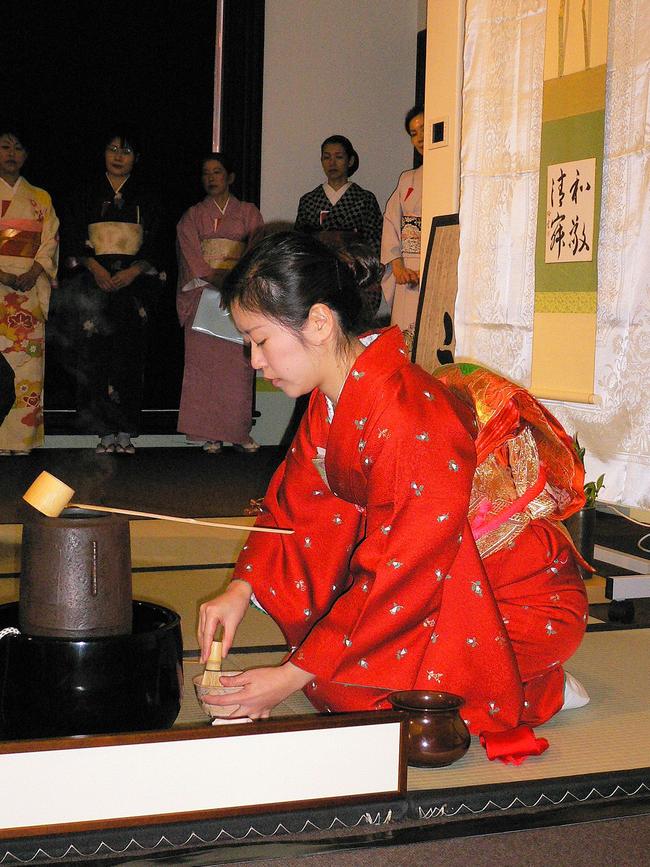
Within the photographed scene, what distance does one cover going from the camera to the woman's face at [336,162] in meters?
6.04

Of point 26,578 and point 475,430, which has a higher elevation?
point 475,430

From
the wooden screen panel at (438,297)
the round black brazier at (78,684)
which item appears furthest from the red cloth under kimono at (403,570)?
the wooden screen panel at (438,297)

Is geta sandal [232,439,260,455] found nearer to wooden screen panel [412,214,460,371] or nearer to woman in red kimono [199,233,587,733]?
wooden screen panel [412,214,460,371]

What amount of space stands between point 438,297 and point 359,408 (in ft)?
8.86

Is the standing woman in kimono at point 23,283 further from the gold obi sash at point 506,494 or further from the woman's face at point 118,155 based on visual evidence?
the gold obi sash at point 506,494

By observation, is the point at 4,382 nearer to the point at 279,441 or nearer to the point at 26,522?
the point at 26,522

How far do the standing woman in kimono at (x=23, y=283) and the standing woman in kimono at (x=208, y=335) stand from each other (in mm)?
767

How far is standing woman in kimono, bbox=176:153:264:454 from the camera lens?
5922 mm

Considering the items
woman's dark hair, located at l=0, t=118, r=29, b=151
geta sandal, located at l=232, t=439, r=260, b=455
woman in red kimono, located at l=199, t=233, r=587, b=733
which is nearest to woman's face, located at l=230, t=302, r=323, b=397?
woman in red kimono, located at l=199, t=233, r=587, b=733

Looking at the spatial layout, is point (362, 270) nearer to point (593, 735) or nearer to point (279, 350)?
point (279, 350)

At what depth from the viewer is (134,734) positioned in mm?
1312

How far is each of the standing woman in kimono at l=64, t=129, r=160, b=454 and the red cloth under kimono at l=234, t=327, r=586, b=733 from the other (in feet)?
13.5

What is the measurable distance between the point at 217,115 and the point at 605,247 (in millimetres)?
3868

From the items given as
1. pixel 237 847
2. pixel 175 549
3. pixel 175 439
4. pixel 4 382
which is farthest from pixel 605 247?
pixel 175 439
